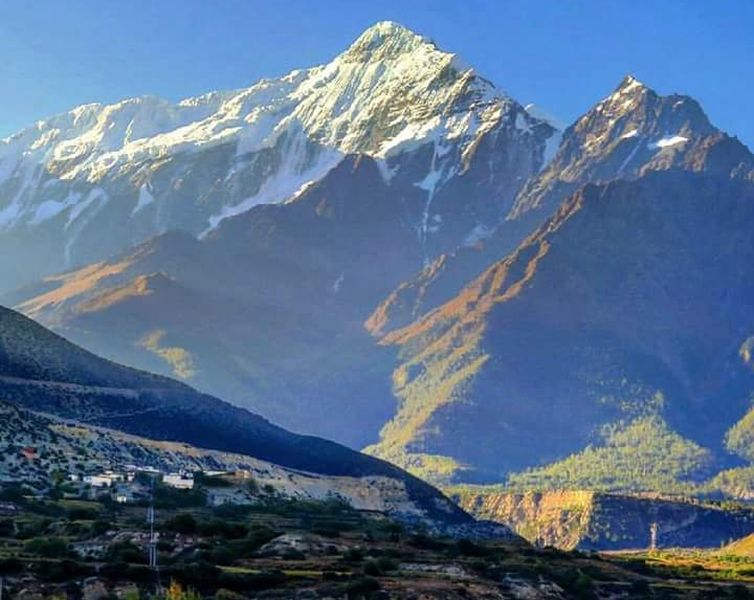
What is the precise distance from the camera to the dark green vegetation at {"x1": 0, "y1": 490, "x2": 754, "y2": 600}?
9869 centimetres

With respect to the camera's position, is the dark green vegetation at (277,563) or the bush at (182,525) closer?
the dark green vegetation at (277,563)

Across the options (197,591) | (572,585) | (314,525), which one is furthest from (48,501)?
(197,591)

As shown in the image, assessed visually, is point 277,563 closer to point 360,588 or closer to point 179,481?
point 360,588

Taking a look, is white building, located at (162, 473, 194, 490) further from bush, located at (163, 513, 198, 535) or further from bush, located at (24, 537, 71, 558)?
bush, located at (24, 537, 71, 558)

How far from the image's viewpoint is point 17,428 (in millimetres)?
191000

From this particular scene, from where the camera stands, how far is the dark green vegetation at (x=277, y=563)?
9869 cm

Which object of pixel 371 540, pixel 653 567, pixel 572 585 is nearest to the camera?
pixel 572 585

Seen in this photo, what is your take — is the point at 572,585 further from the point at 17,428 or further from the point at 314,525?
the point at 17,428

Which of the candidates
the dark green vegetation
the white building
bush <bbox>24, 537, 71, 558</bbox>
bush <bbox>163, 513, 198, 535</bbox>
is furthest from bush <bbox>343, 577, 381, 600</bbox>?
the white building

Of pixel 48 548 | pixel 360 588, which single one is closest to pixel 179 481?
pixel 48 548

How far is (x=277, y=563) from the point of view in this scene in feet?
380

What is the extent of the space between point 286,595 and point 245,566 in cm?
1328

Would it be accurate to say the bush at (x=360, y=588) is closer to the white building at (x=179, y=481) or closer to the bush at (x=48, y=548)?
the bush at (x=48, y=548)

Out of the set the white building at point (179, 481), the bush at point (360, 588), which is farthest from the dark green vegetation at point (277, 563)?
the white building at point (179, 481)
